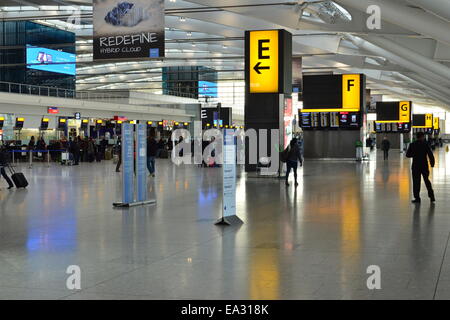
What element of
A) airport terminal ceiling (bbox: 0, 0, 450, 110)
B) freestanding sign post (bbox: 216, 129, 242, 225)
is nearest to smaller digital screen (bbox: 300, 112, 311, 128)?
airport terminal ceiling (bbox: 0, 0, 450, 110)

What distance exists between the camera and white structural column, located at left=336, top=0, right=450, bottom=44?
20.1 meters

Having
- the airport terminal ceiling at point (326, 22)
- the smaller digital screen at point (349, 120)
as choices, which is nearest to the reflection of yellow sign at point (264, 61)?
the airport terminal ceiling at point (326, 22)

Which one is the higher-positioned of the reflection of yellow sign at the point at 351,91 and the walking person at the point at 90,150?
the reflection of yellow sign at the point at 351,91

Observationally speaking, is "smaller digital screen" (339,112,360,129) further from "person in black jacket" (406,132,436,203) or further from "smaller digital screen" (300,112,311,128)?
"person in black jacket" (406,132,436,203)

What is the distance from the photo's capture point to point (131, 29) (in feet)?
44.1

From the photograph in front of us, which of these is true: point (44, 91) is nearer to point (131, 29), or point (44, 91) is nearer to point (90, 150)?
point (90, 150)

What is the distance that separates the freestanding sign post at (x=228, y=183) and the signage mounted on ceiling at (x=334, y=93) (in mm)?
30457

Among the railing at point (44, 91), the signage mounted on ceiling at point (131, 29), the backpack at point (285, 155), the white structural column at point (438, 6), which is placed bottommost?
the backpack at point (285, 155)

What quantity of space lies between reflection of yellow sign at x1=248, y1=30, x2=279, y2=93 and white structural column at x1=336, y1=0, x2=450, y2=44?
319 cm

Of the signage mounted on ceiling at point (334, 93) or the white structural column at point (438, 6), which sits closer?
the white structural column at point (438, 6)

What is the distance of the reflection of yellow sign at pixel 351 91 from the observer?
135 feet

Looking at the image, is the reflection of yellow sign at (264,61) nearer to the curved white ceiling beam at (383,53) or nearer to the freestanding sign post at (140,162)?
the freestanding sign post at (140,162)
